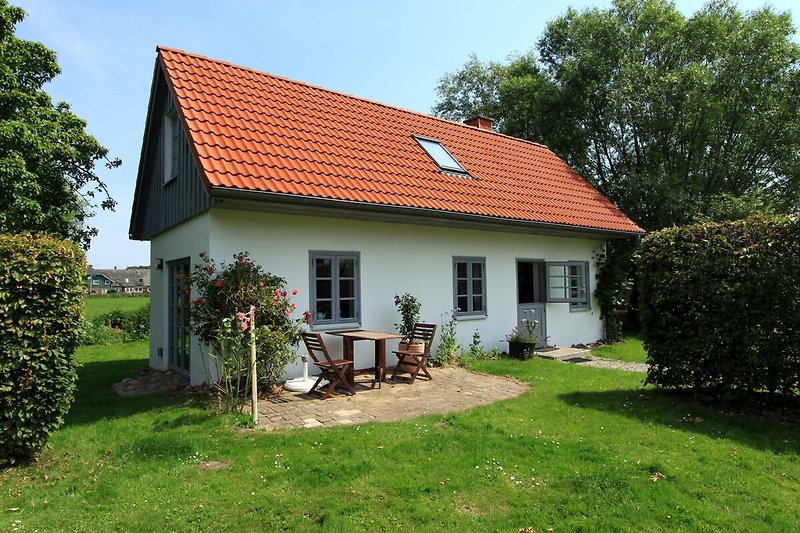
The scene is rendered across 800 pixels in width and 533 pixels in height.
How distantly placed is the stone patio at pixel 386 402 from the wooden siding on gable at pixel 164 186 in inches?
130

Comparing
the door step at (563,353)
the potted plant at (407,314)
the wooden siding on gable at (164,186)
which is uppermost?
the wooden siding on gable at (164,186)

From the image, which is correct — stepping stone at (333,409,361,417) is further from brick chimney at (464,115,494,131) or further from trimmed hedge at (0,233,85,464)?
brick chimney at (464,115,494,131)

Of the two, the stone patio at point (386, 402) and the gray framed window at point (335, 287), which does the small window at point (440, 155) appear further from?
the stone patio at point (386, 402)

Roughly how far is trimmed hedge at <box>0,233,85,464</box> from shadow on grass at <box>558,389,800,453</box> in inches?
242

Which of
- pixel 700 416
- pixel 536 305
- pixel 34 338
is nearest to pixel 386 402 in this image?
pixel 700 416

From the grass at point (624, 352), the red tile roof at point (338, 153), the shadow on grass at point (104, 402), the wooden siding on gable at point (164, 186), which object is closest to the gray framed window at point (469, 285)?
the red tile roof at point (338, 153)

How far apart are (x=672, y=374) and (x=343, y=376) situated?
4.70m

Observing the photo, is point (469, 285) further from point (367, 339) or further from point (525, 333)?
point (367, 339)

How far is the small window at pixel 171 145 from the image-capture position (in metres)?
9.63

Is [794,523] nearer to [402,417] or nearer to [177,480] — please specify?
[402,417]

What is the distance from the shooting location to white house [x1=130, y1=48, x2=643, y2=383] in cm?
824

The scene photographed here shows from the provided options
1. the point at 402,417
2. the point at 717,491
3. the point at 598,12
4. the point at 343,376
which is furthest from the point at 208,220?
the point at 598,12

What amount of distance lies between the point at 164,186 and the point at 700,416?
10.0m

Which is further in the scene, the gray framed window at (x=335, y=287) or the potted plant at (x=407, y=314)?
the potted plant at (x=407, y=314)
